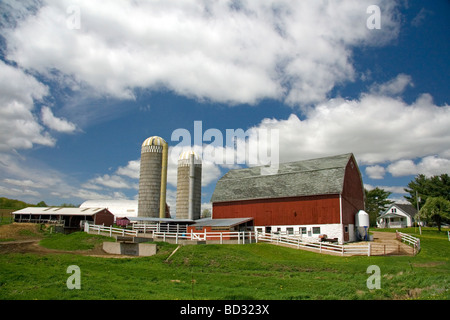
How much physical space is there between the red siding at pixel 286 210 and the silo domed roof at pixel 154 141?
10346 mm

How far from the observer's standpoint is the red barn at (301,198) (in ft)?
111

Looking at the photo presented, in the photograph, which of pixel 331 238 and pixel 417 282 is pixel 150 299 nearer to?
pixel 417 282

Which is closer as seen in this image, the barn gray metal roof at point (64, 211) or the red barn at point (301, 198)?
the red barn at point (301, 198)

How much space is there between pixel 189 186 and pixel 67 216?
17.6 m

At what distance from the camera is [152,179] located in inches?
1665

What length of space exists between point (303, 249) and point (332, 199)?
7.18 metres

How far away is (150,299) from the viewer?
480 inches

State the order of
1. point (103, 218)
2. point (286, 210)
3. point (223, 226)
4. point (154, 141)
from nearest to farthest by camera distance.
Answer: point (223, 226)
point (286, 210)
point (154, 141)
point (103, 218)

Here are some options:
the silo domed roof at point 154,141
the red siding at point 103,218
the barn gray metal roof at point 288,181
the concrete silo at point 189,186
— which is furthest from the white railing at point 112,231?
the silo domed roof at point 154,141

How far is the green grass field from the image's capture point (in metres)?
13.3

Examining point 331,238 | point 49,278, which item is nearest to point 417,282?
point 49,278

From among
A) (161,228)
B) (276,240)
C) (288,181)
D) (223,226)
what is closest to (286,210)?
(288,181)

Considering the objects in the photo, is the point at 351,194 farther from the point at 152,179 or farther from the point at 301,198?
the point at 152,179

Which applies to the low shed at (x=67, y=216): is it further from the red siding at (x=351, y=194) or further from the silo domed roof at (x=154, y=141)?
the red siding at (x=351, y=194)
